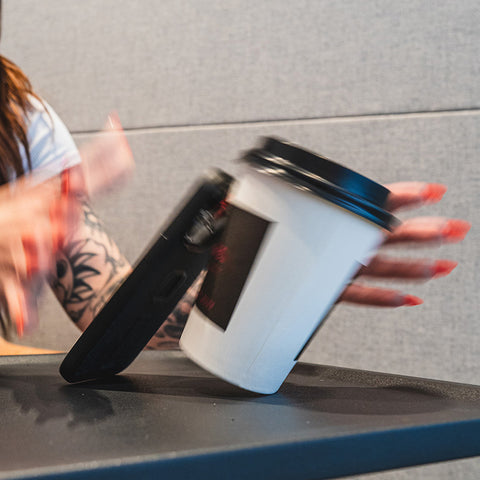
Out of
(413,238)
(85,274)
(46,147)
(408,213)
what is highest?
(413,238)

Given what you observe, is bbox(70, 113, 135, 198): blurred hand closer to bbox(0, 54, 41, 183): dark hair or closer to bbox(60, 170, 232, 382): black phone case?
bbox(60, 170, 232, 382): black phone case

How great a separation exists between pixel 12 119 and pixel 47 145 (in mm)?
63

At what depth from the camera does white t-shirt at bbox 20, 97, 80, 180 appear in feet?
2.78

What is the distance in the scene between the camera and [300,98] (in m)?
0.98

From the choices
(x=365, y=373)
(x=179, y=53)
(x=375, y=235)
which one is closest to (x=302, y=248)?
(x=375, y=235)

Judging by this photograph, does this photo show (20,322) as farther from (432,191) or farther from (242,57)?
(242,57)

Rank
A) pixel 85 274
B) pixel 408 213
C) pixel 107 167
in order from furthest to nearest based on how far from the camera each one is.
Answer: pixel 408 213
pixel 85 274
pixel 107 167

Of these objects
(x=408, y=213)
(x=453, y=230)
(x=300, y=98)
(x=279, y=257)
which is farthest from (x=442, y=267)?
(x=300, y=98)

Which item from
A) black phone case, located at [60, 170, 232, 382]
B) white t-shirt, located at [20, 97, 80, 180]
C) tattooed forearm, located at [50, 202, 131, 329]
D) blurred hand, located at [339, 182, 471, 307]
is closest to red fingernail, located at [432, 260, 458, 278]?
blurred hand, located at [339, 182, 471, 307]

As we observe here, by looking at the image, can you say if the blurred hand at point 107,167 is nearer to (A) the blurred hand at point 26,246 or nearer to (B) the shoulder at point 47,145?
(A) the blurred hand at point 26,246

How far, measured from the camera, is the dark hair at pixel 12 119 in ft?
2.68

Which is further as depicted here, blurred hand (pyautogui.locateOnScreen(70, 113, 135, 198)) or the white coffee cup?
blurred hand (pyautogui.locateOnScreen(70, 113, 135, 198))

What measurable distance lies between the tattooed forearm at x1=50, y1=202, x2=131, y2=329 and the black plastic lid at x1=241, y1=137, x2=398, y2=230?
19.9 inches

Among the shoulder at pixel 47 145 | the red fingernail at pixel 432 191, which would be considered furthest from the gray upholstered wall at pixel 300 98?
the red fingernail at pixel 432 191
